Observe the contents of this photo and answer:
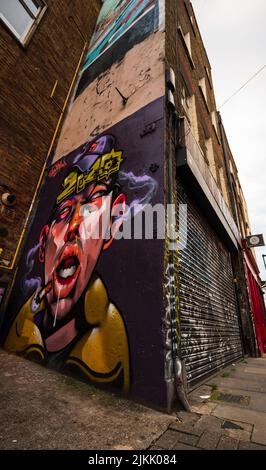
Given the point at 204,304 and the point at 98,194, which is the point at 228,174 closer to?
the point at 204,304

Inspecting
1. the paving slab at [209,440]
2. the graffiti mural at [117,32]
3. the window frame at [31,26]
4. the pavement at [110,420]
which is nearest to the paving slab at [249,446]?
the pavement at [110,420]

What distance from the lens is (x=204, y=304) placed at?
446 centimetres

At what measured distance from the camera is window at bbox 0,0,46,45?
6035 millimetres

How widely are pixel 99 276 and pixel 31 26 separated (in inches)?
299

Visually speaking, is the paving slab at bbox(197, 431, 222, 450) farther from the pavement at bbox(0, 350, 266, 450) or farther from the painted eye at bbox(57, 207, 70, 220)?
the painted eye at bbox(57, 207, 70, 220)

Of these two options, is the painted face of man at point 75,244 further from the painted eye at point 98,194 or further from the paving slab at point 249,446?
the paving slab at point 249,446

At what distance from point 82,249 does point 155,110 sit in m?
2.64

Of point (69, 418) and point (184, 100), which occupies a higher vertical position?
point (184, 100)

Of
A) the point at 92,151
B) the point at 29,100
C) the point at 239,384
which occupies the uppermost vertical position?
the point at 29,100

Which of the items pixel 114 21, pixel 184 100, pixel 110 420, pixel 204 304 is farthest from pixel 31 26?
pixel 110 420

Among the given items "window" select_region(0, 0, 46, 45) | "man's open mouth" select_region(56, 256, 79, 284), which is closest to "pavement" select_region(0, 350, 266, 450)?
"man's open mouth" select_region(56, 256, 79, 284)

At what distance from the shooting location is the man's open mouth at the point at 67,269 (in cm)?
390

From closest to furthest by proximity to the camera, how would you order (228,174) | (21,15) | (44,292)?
(44,292), (21,15), (228,174)

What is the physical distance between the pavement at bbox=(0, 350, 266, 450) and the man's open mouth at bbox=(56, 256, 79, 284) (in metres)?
1.41
